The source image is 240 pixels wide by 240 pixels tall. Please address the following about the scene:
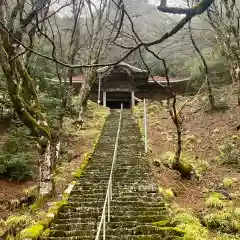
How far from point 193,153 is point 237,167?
2837mm

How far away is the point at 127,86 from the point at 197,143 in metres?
15.0

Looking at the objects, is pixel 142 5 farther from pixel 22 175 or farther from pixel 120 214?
pixel 120 214

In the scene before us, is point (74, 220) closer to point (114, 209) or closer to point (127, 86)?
point (114, 209)

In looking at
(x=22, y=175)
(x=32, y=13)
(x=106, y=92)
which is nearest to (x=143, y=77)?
(x=106, y=92)

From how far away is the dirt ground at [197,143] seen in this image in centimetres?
1025

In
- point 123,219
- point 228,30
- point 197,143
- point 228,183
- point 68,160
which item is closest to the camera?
point 123,219

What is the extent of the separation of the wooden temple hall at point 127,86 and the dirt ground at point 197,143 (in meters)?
6.52

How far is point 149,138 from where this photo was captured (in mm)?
17203

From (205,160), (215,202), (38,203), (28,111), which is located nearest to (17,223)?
(38,203)

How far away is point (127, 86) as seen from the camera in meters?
29.9

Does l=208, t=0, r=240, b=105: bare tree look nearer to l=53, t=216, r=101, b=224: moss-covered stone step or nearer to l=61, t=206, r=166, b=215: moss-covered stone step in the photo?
l=61, t=206, r=166, b=215: moss-covered stone step

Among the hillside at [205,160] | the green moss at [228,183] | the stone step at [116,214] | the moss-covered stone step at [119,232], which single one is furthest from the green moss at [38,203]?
the green moss at [228,183]

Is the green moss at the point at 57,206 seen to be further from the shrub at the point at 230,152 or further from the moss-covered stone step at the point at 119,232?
the shrub at the point at 230,152

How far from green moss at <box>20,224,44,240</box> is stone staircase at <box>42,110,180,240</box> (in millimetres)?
199
